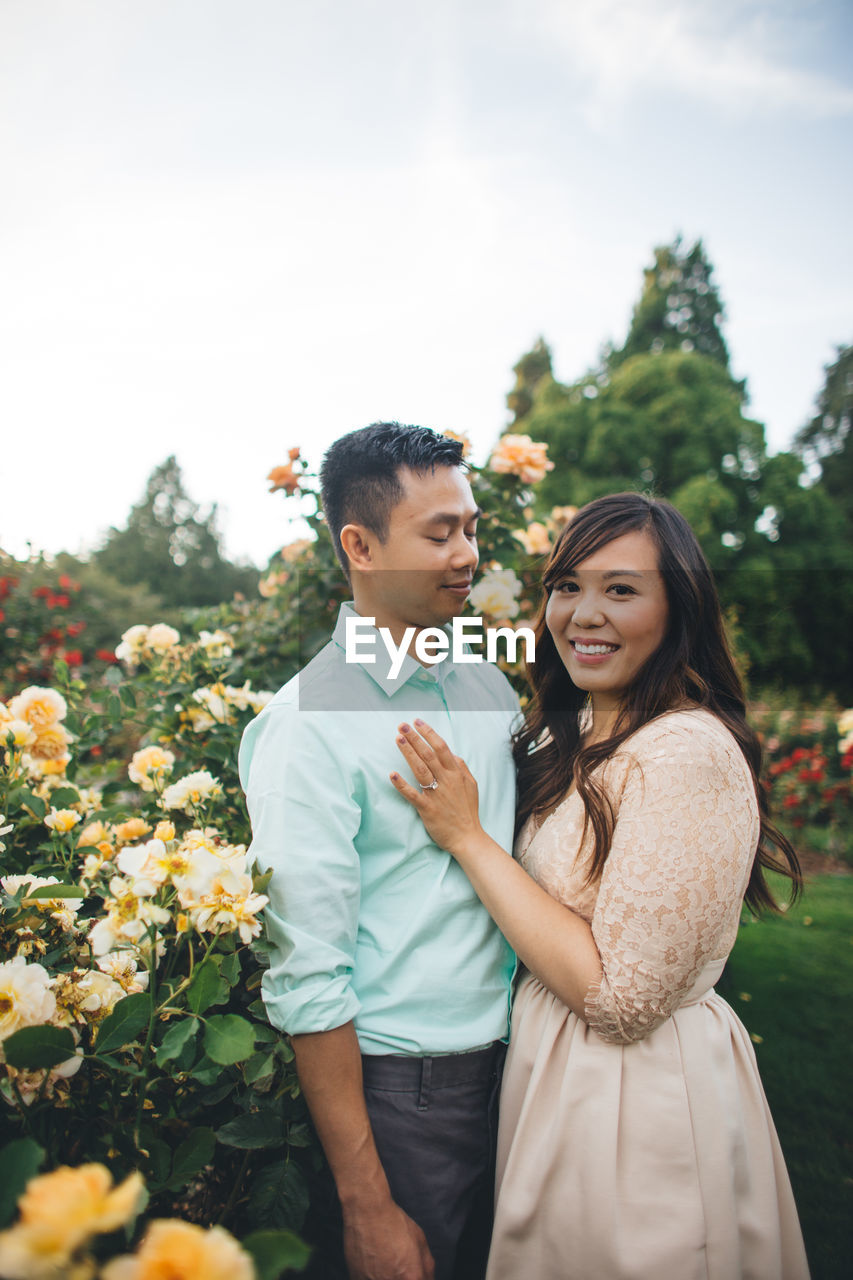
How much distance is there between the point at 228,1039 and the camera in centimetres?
107

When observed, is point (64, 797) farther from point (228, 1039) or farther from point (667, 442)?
point (667, 442)

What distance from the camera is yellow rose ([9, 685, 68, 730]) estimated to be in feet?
5.74

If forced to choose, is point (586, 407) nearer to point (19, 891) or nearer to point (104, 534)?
point (19, 891)

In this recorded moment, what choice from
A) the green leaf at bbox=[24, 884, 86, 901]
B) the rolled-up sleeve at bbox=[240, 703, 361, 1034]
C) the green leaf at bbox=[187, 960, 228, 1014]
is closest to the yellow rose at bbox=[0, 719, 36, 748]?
the green leaf at bbox=[24, 884, 86, 901]

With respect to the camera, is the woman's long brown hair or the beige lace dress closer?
the beige lace dress

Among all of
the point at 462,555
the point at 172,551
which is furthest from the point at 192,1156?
the point at 172,551

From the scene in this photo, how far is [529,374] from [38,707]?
24.0 meters

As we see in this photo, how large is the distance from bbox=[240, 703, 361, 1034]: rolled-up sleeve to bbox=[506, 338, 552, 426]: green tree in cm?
2341

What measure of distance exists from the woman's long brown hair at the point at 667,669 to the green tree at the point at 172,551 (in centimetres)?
2600

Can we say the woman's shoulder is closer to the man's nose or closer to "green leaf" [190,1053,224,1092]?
the man's nose

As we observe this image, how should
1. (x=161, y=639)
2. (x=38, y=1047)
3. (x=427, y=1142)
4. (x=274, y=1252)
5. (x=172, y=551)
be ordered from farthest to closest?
1. (x=172, y=551)
2. (x=161, y=639)
3. (x=427, y=1142)
4. (x=38, y=1047)
5. (x=274, y=1252)

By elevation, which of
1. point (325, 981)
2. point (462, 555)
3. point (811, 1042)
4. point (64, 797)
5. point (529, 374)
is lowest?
point (811, 1042)

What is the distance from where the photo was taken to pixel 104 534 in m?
29.2

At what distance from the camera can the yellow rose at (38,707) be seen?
68.9 inches
